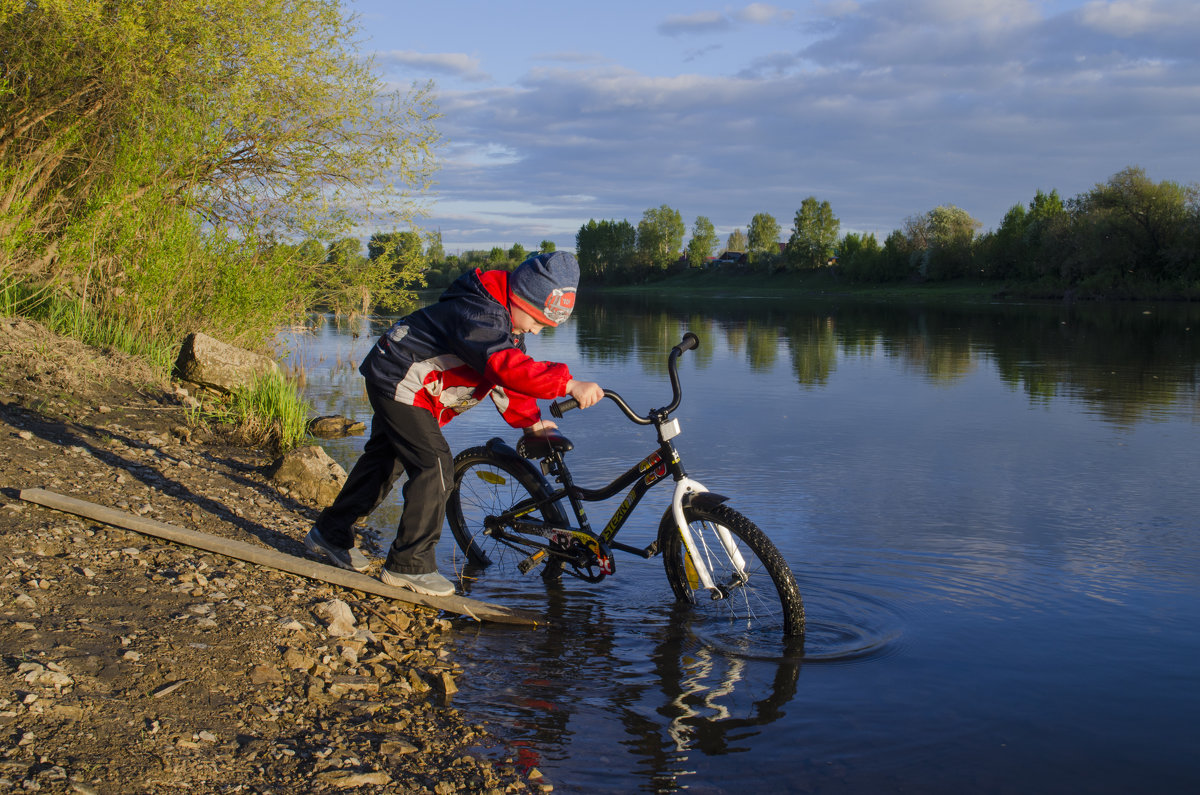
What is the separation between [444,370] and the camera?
16.3 ft

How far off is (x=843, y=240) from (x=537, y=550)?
112 meters

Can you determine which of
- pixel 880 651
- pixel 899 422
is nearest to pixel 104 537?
pixel 880 651

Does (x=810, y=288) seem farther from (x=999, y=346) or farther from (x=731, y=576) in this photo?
(x=731, y=576)

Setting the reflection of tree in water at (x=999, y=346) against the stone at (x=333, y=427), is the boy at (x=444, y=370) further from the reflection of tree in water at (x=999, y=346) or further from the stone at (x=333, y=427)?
the reflection of tree in water at (x=999, y=346)

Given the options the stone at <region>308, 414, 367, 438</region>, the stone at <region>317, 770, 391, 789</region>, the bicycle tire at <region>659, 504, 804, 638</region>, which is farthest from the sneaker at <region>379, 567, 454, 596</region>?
the stone at <region>308, 414, 367, 438</region>

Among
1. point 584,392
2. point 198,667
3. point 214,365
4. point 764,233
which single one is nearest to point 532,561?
point 584,392

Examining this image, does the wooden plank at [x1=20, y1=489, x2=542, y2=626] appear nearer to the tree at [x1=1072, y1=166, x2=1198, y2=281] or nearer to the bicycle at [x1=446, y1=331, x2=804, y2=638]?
the bicycle at [x1=446, y1=331, x2=804, y2=638]

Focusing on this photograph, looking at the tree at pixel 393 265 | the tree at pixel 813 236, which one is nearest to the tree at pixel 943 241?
the tree at pixel 813 236

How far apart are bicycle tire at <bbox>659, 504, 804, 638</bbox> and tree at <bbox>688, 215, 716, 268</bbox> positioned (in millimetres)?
130307

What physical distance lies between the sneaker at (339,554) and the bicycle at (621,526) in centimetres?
86

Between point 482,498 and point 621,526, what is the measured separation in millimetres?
1114

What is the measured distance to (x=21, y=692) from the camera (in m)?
3.26

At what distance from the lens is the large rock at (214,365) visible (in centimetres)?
1055

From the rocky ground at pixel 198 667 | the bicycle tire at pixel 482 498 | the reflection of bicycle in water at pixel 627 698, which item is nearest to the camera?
the rocky ground at pixel 198 667
